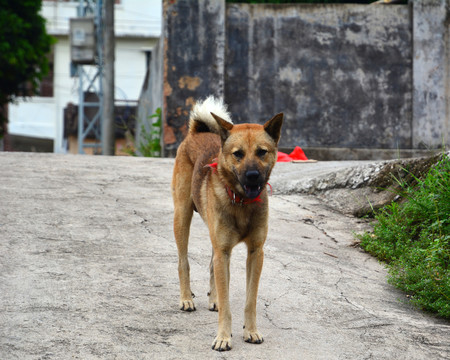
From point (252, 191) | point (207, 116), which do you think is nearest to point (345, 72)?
point (207, 116)

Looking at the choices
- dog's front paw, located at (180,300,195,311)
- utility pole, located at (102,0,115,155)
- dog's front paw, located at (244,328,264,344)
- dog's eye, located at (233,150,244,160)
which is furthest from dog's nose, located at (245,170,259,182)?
utility pole, located at (102,0,115,155)

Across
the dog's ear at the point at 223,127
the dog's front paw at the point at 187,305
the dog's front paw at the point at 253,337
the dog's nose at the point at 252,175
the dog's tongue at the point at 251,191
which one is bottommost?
the dog's front paw at the point at 253,337

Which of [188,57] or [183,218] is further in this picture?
[188,57]

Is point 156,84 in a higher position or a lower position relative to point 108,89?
lower

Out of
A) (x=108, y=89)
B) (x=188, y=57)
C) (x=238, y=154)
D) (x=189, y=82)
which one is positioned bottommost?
(x=238, y=154)

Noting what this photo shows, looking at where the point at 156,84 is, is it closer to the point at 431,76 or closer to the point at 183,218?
the point at 431,76

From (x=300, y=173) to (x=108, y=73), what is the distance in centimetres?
791

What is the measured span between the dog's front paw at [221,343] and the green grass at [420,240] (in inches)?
67.4

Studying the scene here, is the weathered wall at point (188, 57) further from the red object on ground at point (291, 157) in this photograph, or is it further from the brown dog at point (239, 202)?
the brown dog at point (239, 202)

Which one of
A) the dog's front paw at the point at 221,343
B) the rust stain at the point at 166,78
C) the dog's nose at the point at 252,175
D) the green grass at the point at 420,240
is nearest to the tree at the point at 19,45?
the rust stain at the point at 166,78

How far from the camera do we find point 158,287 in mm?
4207

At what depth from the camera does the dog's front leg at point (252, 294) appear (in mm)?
3439

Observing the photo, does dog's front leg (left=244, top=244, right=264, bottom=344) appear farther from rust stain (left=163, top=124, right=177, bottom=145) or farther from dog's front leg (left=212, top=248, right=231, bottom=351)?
rust stain (left=163, top=124, right=177, bottom=145)

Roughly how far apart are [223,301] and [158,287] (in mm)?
939
